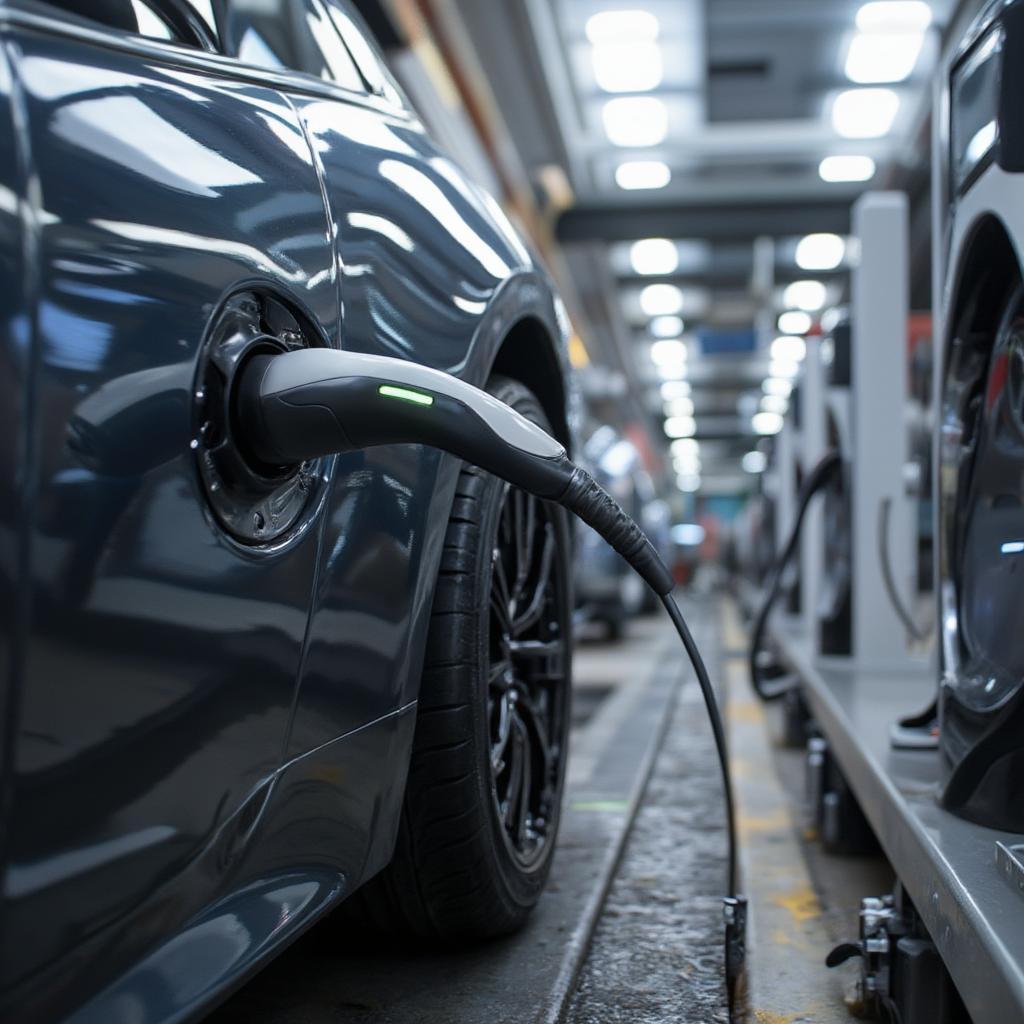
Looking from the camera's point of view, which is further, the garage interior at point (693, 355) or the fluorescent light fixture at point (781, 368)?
the fluorescent light fixture at point (781, 368)

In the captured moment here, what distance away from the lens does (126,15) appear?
86 cm

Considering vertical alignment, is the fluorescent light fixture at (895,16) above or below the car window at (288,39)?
above

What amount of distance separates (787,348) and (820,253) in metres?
5.60

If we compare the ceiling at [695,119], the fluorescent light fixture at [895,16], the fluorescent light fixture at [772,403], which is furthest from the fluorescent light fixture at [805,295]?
the fluorescent light fixture at [895,16]

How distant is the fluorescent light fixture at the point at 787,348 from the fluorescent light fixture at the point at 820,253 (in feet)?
12.1

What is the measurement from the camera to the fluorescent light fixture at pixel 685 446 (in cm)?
3566

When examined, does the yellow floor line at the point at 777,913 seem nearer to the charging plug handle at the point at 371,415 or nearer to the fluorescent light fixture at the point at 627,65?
the charging plug handle at the point at 371,415

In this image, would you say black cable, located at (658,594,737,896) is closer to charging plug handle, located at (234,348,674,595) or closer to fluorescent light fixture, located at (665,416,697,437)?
charging plug handle, located at (234,348,674,595)

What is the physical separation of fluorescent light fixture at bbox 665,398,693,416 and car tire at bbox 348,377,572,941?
25.5 meters

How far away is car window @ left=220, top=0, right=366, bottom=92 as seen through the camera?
104 centimetres

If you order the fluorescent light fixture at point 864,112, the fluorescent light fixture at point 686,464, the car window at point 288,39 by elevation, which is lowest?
the car window at point 288,39

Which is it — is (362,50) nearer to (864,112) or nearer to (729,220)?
(864,112)

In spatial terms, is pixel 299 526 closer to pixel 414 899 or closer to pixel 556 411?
pixel 414 899

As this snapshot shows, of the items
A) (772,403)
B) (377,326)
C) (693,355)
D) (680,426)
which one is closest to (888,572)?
(377,326)
